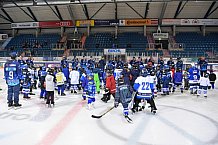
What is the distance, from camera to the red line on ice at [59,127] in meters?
3.89

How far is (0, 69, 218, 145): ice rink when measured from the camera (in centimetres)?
396

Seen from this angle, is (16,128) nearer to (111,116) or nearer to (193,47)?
(111,116)

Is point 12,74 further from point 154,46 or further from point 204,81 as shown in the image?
point 154,46

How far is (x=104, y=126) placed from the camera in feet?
15.6

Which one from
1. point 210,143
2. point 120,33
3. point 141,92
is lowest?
point 210,143

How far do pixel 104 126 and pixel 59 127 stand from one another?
39.1 inches

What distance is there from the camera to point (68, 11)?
23.0 metres

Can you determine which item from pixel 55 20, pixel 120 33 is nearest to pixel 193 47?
pixel 120 33

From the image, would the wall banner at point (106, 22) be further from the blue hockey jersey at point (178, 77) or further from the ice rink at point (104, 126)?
the ice rink at point (104, 126)

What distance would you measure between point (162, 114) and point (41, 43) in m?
22.8

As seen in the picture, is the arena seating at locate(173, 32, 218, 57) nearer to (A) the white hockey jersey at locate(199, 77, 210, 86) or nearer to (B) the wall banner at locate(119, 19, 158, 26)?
(B) the wall banner at locate(119, 19, 158, 26)

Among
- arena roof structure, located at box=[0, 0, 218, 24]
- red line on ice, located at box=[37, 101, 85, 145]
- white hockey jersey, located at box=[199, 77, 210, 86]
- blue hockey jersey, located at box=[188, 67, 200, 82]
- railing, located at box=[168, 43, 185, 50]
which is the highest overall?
arena roof structure, located at box=[0, 0, 218, 24]

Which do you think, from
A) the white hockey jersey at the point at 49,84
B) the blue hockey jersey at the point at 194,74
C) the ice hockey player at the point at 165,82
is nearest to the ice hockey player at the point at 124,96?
the white hockey jersey at the point at 49,84

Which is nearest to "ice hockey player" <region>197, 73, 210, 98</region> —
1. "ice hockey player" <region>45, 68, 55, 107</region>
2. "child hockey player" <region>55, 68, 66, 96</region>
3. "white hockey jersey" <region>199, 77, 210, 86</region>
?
"white hockey jersey" <region>199, 77, 210, 86</region>
